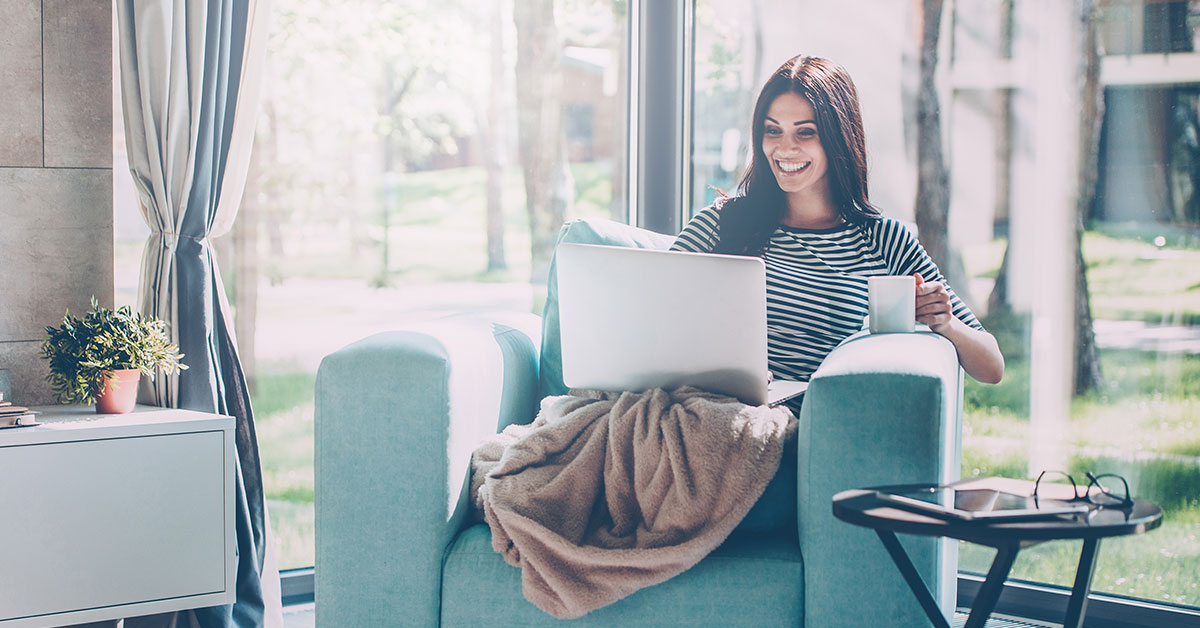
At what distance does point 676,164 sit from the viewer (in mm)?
2906

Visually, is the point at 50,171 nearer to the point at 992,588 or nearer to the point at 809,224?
Result: the point at 809,224

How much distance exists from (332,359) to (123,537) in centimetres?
64

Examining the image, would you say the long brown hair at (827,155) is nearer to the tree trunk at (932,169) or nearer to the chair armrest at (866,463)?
the tree trunk at (932,169)

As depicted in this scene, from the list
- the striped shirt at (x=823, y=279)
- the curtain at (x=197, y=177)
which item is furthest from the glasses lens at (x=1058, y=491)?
the curtain at (x=197, y=177)

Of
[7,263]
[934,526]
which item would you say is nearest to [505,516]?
[934,526]

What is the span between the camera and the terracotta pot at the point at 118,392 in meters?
2.00

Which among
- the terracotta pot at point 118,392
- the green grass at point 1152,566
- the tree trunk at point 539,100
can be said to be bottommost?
the green grass at point 1152,566

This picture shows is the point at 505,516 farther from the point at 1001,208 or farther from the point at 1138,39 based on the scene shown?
the point at 1138,39

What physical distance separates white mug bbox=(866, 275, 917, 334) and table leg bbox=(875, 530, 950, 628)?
538mm

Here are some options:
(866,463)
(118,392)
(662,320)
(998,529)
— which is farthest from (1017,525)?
(118,392)

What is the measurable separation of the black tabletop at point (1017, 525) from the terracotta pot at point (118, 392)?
143 cm

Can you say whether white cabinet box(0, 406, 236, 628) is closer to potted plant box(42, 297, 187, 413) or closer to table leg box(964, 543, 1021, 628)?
potted plant box(42, 297, 187, 413)

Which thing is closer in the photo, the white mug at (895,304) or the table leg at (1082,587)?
the table leg at (1082,587)

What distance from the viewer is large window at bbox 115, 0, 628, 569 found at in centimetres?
293
